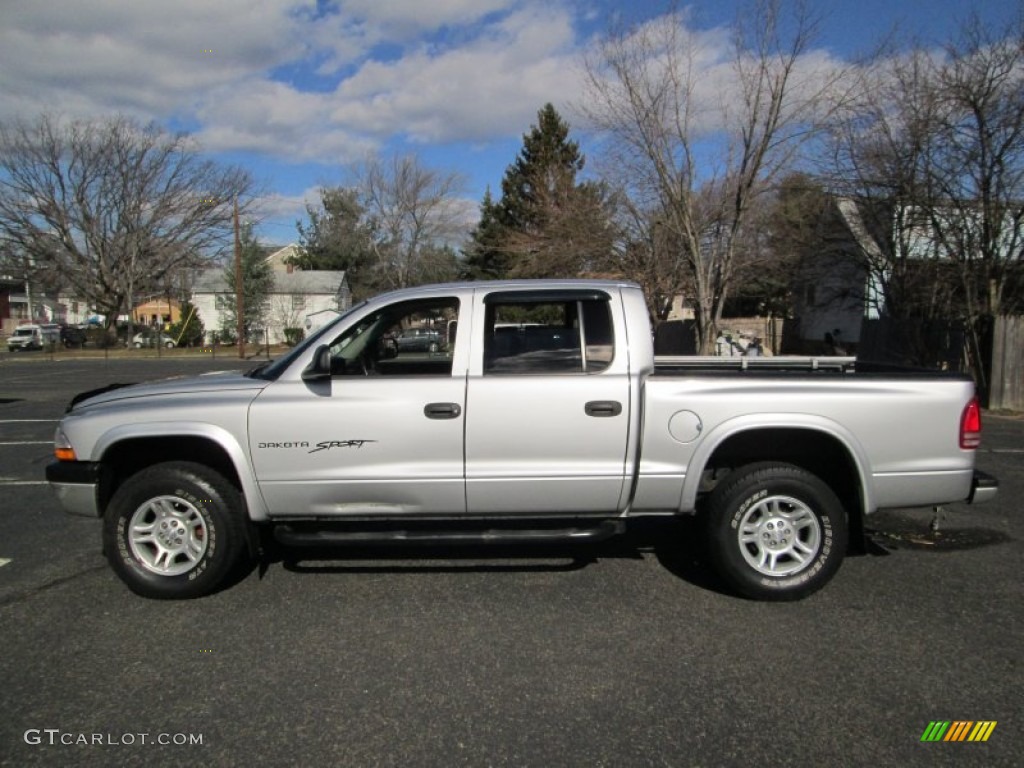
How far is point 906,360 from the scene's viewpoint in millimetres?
15992

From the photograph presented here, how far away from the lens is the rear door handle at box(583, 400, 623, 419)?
3.98m

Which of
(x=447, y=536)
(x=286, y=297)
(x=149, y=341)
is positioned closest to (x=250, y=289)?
(x=286, y=297)

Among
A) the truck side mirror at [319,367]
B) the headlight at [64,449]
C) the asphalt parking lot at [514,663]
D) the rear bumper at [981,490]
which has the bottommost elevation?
the asphalt parking lot at [514,663]

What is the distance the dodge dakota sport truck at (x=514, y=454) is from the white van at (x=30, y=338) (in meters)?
46.6

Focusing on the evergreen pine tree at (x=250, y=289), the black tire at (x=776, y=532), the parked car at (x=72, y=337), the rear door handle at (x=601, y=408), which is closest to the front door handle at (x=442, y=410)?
the rear door handle at (x=601, y=408)

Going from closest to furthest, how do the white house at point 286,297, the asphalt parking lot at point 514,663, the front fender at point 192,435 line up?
the asphalt parking lot at point 514,663
the front fender at point 192,435
the white house at point 286,297

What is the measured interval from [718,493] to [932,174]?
12.4 meters

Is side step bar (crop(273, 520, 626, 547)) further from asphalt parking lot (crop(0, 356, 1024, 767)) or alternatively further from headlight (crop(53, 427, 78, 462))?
headlight (crop(53, 427, 78, 462))

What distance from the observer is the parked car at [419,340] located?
4.55 metres

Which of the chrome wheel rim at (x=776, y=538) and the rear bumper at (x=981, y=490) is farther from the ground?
the rear bumper at (x=981, y=490)

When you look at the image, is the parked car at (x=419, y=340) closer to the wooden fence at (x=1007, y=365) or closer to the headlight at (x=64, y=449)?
the headlight at (x=64, y=449)

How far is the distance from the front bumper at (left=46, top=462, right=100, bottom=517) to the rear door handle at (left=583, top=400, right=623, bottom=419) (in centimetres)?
288

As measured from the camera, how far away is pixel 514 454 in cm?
402

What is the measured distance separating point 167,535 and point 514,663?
2201 mm
